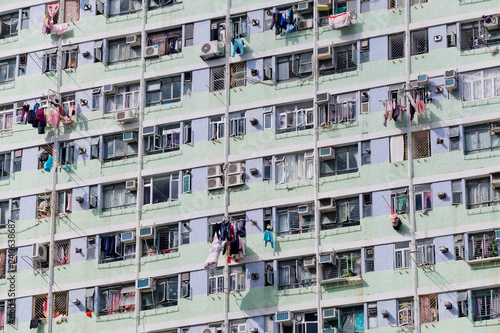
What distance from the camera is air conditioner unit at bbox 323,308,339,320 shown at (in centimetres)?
7012

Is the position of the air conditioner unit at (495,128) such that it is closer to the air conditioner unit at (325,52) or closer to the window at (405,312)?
the window at (405,312)

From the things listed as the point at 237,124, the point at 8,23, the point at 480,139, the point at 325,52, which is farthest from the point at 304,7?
the point at 8,23

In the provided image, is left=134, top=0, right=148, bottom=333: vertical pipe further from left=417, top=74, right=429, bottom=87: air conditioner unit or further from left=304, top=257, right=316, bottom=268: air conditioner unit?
left=417, top=74, right=429, bottom=87: air conditioner unit

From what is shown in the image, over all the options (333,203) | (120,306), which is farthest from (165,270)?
(333,203)

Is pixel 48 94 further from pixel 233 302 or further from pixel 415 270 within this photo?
pixel 415 270

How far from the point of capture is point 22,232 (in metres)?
76.6

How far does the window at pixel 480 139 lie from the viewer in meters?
70.4

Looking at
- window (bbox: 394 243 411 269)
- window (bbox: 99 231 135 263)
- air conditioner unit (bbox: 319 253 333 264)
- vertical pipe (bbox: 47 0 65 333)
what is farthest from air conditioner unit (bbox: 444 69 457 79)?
vertical pipe (bbox: 47 0 65 333)

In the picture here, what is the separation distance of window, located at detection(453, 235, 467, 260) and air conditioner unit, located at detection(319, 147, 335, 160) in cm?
616

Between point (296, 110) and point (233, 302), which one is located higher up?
point (296, 110)

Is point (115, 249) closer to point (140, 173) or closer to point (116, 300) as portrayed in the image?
point (116, 300)

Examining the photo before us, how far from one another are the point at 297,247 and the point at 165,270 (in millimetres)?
5560

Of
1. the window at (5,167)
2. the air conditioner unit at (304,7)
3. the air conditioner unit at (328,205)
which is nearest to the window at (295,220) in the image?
the air conditioner unit at (328,205)

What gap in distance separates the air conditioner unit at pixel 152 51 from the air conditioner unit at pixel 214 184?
6324mm
